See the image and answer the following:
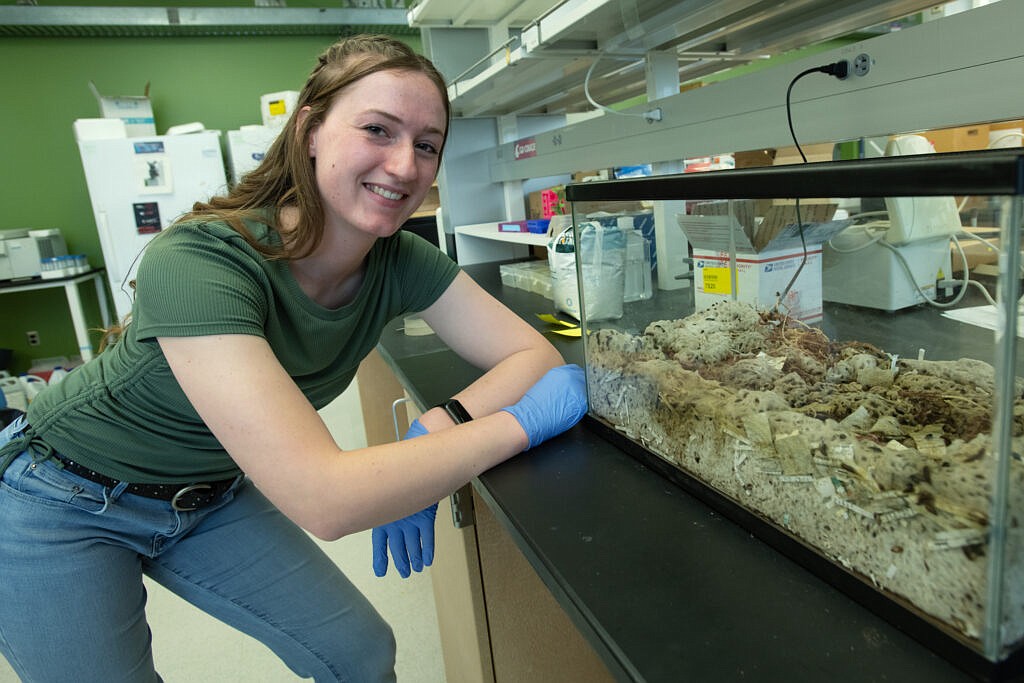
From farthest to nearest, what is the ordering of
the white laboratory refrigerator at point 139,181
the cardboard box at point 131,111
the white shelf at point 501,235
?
the cardboard box at point 131,111, the white laboratory refrigerator at point 139,181, the white shelf at point 501,235

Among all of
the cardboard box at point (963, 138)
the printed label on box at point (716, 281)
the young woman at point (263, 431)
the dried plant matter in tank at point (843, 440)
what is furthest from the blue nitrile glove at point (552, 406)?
the cardboard box at point (963, 138)

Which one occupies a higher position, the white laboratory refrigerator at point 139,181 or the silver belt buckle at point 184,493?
the white laboratory refrigerator at point 139,181

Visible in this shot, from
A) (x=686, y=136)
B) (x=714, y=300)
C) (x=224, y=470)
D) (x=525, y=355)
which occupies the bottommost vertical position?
(x=224, y=470)

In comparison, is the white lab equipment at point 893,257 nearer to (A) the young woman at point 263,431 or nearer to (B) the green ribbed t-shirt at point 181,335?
(A) the young woman at point 263,431

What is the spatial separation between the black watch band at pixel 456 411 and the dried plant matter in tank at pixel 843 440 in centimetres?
28

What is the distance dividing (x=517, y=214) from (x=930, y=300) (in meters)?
2.29

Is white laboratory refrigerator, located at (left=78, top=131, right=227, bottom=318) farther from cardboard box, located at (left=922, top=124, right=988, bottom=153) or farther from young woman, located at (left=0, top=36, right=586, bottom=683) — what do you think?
cardboard box, located at (left=922, top=124, right=988, bottom=153)

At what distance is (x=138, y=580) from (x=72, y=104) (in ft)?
15.8

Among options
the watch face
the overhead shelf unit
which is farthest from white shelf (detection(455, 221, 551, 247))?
the watch face

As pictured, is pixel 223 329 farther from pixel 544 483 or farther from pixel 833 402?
pixel 833 402

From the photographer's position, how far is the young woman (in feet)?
2.51

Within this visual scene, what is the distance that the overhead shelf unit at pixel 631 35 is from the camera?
1.24m

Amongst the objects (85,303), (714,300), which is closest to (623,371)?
(714,300)

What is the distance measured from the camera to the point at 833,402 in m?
0.63
